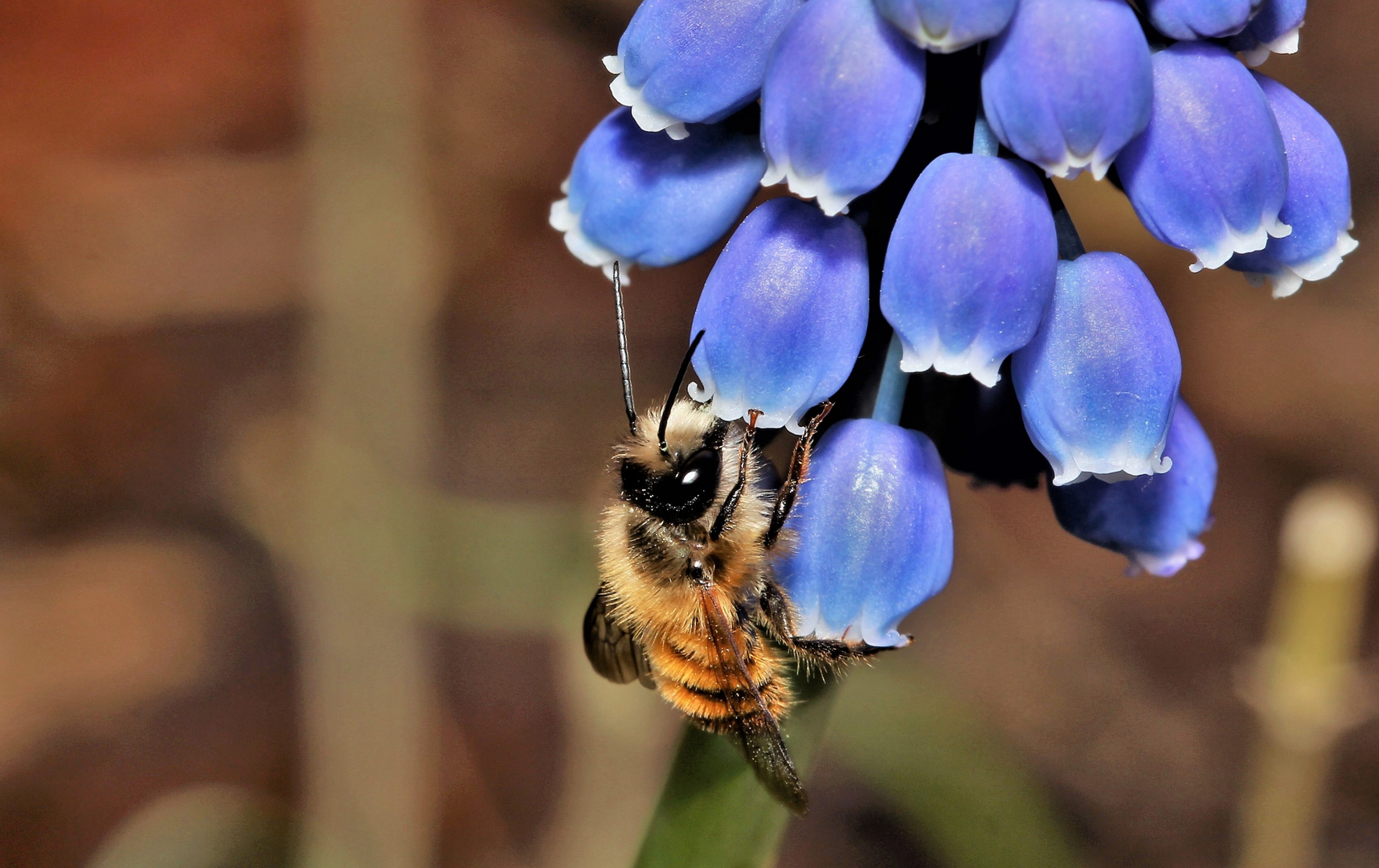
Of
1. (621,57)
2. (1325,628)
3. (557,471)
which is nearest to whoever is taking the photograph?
(621,57)

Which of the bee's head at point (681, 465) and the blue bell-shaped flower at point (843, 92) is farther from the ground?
the blue bell-shaped flower at point (843, 92)

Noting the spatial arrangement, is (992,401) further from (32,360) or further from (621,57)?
(32,360)

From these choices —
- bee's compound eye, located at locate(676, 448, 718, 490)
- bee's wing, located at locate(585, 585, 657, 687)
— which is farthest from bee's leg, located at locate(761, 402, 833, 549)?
bee's wing, located at locate(585, 585, 657, 687)

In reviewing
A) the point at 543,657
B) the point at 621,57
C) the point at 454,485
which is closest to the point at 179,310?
the point at 454,485

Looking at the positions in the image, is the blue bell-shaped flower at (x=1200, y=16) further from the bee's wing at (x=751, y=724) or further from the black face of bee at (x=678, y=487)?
the bee's wing at (x=751, y=724)

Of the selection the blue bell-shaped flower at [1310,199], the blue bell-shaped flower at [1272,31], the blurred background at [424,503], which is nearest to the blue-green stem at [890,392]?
the blue bell-shaped flower at [1310,199]

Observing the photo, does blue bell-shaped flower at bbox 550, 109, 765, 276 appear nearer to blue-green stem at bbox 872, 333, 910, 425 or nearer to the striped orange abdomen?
blue-green stem at bbox 872, 333, 910, 425
